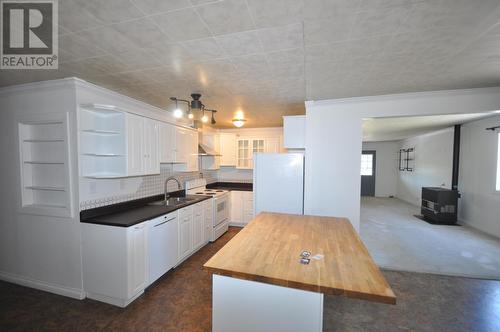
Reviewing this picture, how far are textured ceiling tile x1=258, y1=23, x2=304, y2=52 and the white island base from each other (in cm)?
169

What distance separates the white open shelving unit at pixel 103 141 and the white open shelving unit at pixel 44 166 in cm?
21

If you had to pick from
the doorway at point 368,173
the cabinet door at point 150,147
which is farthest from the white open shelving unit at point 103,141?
the doorway at point 368,173

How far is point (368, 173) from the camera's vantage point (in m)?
9.43

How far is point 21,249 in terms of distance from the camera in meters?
2.59

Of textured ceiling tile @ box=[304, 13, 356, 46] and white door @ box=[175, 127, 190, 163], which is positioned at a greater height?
textured ceiling tile @ box=[304, 13, 356, 46]

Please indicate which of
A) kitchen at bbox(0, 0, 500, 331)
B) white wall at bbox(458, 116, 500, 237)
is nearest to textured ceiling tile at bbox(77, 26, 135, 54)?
kitchen at bbox(0, 0, 500, 331)

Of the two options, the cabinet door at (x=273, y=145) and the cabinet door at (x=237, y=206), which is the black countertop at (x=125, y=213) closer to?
the cabinet door at (x=237, y=206)

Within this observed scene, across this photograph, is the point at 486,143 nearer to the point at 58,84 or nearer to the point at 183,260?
the point at 183,260

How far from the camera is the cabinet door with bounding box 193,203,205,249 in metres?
3.45

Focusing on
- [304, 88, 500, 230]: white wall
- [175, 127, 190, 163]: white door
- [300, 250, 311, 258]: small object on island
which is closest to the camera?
[300, 250, 311, 258]: small object on island

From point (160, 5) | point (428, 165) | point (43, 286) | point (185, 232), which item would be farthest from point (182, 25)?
point (428, 165)

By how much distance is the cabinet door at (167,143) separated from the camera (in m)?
3.21

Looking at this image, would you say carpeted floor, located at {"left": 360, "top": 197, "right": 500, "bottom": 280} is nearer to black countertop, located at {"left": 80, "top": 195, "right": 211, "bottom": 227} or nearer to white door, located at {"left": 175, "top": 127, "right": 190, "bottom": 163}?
black countertop, located at {"left": 80, "top": 195, "right": 211, "bottom": 227}

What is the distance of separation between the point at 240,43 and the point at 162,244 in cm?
Result: 249
